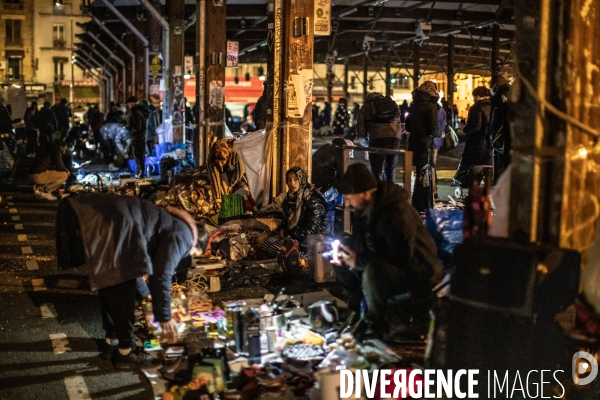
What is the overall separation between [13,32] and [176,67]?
251 feet

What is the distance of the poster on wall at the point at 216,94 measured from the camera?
53.2 feet

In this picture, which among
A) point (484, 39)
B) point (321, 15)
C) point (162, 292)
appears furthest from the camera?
point (484, 39)

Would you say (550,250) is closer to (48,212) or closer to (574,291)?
(574,291)

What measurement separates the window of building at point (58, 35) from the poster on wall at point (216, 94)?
7855cm

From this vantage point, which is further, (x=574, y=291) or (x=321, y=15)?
(x=321, y=15)

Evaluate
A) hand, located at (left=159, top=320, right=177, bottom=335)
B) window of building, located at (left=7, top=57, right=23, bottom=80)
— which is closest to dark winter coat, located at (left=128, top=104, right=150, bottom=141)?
hand, located at (left=159, top=320, right=177, bottom=335)

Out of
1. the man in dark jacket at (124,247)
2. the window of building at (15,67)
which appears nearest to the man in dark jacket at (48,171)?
the man in dark jacket at (124,247)

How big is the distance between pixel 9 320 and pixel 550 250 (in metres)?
5.34

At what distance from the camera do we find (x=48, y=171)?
56.3 ft

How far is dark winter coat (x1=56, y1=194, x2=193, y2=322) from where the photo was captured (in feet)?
20.3

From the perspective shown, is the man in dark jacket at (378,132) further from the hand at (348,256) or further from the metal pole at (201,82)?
the hand at (348,256)

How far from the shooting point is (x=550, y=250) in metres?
5.10

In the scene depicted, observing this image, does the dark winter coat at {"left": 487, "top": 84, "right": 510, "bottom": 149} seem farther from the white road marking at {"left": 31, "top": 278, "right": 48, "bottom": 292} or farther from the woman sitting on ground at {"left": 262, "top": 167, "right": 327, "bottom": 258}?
the white road marking at {"left": 31, "top": 278, "right": 48, "bottom": 292}

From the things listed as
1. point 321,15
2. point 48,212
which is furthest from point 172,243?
A: point 48,212
